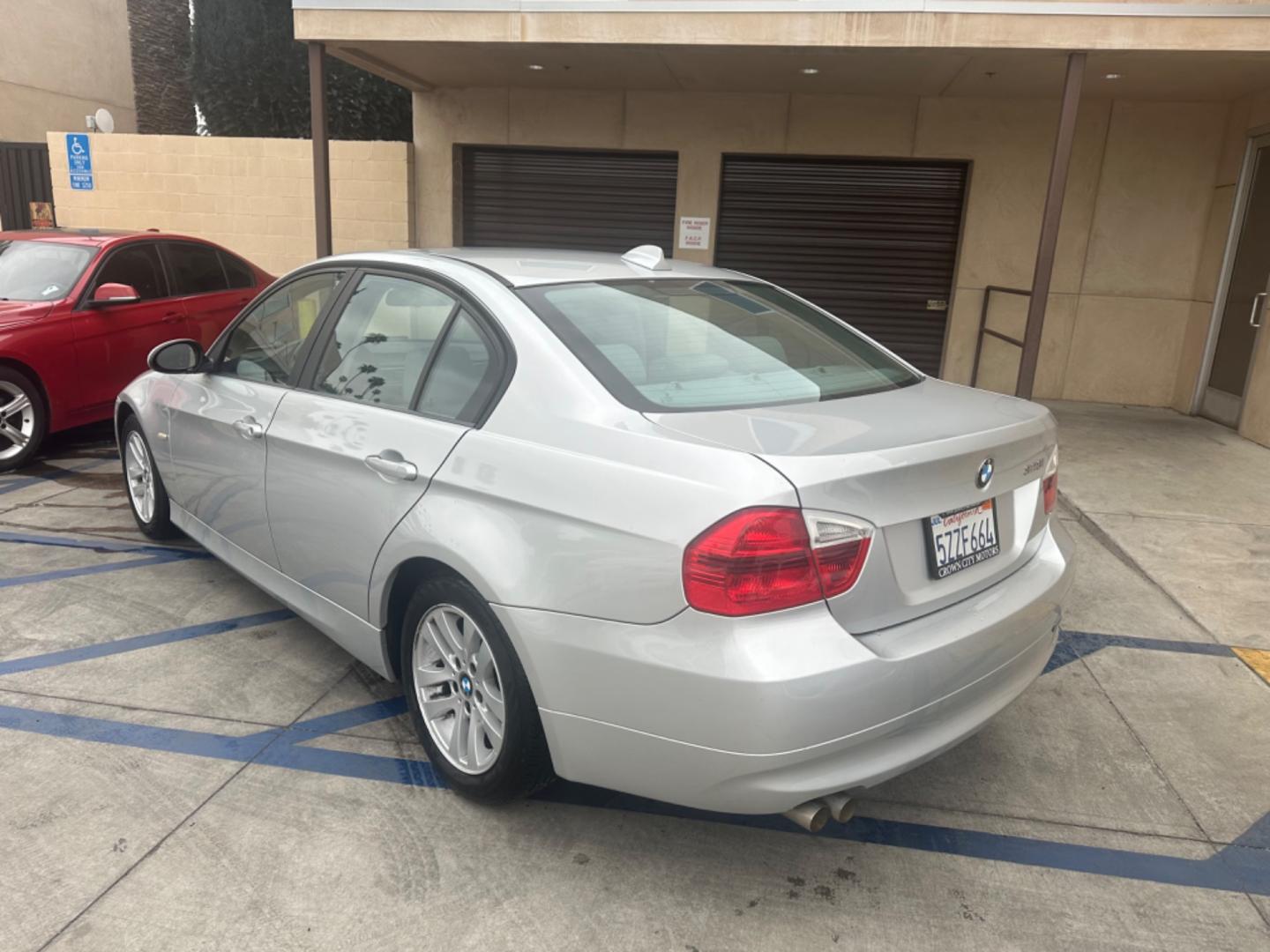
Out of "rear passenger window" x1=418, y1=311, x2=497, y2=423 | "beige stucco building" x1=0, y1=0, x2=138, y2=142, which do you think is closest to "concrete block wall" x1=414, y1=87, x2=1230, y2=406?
"rear passenger window" x1=418, y1=311, x2=497, y2=423

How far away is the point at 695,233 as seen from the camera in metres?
10.4

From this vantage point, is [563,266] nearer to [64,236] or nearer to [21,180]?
[64,236]

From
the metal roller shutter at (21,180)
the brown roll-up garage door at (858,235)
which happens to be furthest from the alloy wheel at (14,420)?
the metal roller shutter at (21,180)

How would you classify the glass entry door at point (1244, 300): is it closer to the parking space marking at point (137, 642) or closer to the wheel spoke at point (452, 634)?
the wheel spoke at point (452, 634)

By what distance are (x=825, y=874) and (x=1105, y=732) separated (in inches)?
57.5

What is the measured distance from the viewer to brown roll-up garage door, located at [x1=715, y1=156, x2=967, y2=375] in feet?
32.9

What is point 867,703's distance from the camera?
88.9 inches

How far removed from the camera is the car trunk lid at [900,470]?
A: 2273 mm

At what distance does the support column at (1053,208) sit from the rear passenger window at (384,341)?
17.4ft

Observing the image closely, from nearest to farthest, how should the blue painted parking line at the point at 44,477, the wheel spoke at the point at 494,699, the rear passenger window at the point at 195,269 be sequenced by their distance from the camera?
1. the wheel spoke at the point at 494,699
2. the blue painted parking line at the point at 44,477
3. the rear passenger window at the point at 195,269

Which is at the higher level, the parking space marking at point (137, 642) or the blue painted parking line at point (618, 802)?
the blue painted parking line at point (618, 802)

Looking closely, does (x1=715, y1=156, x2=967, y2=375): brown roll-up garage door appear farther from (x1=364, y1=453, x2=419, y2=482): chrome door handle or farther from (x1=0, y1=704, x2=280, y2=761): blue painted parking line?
(x1=0, y1=704, x2=280, y2=761): blue painted parking line

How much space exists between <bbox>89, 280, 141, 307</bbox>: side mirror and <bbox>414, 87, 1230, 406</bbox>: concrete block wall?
4852 mm

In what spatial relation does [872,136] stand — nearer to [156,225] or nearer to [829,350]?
[829,350]
